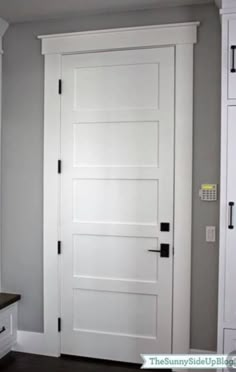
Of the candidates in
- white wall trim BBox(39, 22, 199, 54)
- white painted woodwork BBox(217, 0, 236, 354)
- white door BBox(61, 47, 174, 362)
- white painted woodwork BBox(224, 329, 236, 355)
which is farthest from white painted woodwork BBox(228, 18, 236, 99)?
white painted woodwork BBox(224, 329, 236, 355)

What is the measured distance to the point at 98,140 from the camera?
2850 mm

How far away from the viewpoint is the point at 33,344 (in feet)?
9.80

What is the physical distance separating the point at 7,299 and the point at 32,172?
1038mm

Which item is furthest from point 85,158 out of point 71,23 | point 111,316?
point 111,316

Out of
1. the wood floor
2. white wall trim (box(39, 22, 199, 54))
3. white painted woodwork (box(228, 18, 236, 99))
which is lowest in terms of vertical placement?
the wood floor

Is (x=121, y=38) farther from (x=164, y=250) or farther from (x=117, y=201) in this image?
(x=164, y=250)

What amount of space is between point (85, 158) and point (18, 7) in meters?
1.23

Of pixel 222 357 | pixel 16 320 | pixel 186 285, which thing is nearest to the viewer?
pixel 222 357

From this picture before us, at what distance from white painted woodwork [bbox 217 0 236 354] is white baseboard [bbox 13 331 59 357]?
4.65 ft

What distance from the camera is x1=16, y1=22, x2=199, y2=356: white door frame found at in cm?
265

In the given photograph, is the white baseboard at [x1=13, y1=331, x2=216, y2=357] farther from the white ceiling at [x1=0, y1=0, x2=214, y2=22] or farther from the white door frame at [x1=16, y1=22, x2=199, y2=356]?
the white ceiling at [x1=0, y1=0, x2=214, y2=22]

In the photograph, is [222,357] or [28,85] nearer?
[222,357]

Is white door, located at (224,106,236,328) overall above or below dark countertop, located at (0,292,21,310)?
above

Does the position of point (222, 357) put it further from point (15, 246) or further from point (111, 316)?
point (15, 246)
